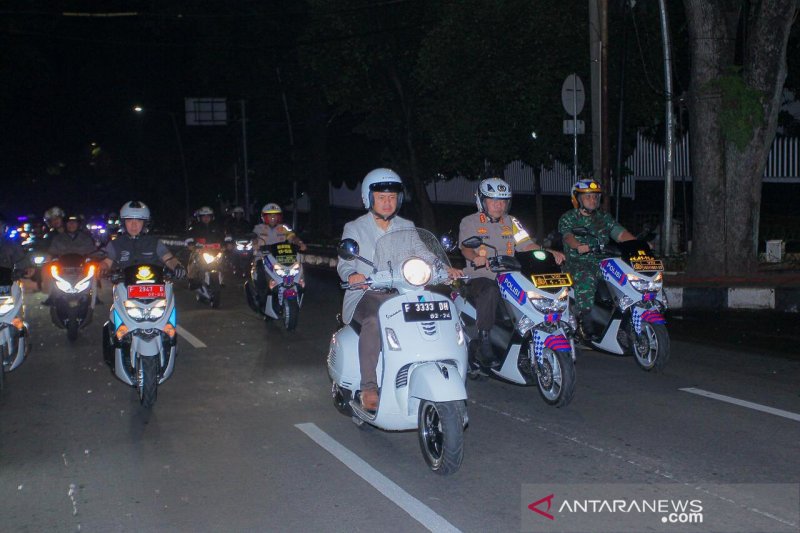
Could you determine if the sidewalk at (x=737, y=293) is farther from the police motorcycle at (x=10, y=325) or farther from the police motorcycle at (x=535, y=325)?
the police motorcycle at (x=10, y=325)

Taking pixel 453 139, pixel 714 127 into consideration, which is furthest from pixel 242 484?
pixel 453 139

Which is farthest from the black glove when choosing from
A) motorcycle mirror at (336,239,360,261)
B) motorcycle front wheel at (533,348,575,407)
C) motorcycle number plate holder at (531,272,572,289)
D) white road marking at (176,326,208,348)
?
motorcycle front wheel at (533,348,575,407)

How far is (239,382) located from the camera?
9.95 m

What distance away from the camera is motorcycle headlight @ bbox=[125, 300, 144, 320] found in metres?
8.68

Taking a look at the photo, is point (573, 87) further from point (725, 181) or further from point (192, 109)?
point (192, 109)

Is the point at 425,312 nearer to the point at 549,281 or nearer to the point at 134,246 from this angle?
the point at 549,281

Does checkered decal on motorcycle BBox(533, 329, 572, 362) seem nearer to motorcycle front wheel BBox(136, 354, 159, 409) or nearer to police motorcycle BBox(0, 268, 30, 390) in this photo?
motorcycle front wheel BBox(136, 354, 159, 409)

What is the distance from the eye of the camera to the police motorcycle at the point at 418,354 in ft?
20.5

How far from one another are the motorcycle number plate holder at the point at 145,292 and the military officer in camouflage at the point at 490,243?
2.81 m

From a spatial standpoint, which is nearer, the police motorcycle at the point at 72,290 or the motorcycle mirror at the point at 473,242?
the motorcycle mirror at the point at 473,242

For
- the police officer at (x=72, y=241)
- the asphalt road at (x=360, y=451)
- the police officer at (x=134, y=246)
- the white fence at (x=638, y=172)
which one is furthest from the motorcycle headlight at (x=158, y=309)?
the white fence at (x=638, y=172)

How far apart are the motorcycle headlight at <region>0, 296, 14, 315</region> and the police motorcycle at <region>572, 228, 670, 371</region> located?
5579 mm

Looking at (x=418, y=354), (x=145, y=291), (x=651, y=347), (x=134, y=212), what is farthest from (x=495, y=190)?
(x=134, y=212)

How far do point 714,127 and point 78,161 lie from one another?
52046 mm
